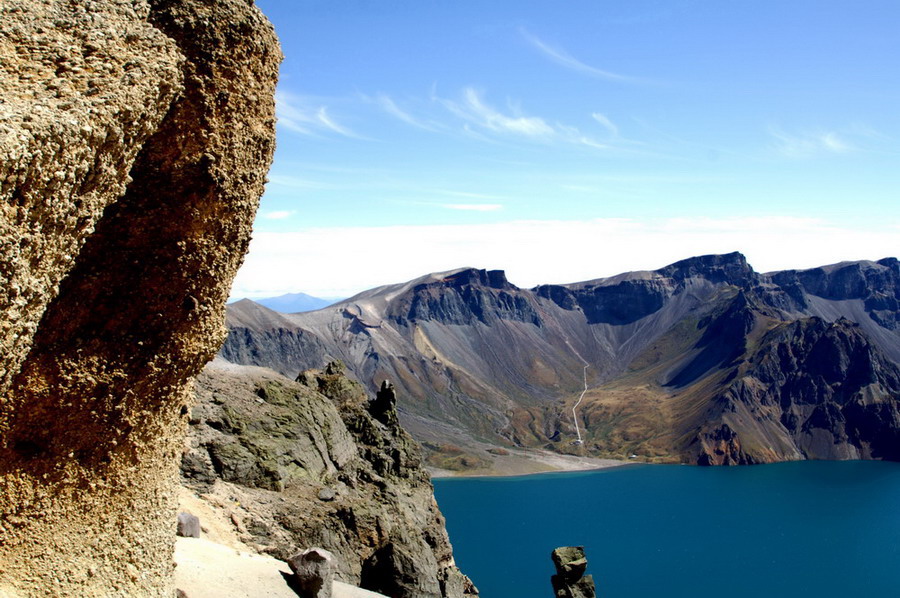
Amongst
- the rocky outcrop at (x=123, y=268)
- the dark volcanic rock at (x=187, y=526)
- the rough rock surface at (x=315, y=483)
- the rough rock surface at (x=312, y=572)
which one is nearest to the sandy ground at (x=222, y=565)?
the dark volcanic rock at (x=187, y=526)

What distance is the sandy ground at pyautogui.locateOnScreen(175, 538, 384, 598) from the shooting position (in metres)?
21.1

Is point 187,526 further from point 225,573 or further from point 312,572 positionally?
point 312,572

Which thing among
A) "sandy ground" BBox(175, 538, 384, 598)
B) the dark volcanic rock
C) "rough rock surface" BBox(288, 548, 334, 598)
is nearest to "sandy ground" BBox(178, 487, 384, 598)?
"sandy ground" BBox(175, 538, 384, 598)

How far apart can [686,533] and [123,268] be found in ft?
464

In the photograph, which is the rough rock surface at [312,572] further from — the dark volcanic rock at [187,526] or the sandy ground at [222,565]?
the dark volcanic rock at [187,526]

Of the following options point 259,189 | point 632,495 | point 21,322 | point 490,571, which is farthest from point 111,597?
point 632,495

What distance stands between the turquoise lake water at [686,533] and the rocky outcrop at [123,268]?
96.0 m

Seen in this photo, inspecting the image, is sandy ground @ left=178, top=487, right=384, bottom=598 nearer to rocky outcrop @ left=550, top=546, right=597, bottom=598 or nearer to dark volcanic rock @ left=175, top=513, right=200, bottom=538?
dark volcanic rock @ left=175, top=513, right=200, bottom=538

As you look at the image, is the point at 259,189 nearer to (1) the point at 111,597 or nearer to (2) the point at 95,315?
(2) the point at 95,315

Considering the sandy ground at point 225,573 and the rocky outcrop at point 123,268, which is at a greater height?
the rocky outcrop at point 123,268

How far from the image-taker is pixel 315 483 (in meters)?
41.2

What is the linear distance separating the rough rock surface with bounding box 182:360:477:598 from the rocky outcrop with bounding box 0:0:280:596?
19024mm

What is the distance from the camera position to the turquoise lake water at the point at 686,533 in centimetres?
10788

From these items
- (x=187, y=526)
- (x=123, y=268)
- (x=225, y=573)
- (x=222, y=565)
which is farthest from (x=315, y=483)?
(x=123, y=268)
